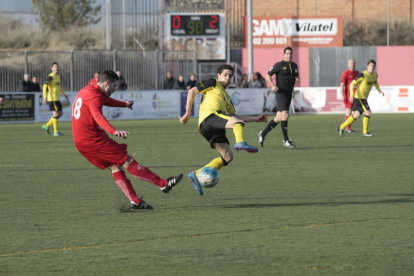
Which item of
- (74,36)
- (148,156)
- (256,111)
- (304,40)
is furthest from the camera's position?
(74,36)

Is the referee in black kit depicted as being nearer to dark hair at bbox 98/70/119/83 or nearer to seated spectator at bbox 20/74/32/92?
dark hair at bbox 98/70/119/83

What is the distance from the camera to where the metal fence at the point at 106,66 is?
3547cm

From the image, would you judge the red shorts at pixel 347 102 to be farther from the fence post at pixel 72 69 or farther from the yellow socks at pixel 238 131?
the fence post at pixel 72 69

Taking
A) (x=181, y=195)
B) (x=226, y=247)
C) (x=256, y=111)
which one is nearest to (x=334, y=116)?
(x=256, y=111)

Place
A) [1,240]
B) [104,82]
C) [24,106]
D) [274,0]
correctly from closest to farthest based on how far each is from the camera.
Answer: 1. [1,240]
2. [104,82]
3. [24,106]
4. [274,0]

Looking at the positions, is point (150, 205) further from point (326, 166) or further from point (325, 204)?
point (326, 166)

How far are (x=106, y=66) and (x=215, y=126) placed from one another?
1088 inches

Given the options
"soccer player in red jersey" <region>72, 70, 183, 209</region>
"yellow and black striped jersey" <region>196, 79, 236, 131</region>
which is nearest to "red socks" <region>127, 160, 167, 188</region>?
"soccer player in red jersey" <region>72, 70, 183, 209</region>

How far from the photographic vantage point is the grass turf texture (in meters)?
5.86

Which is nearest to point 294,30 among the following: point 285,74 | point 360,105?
point 360,105

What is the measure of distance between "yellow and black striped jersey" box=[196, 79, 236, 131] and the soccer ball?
28.3 inches

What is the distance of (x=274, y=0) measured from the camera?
49.9m

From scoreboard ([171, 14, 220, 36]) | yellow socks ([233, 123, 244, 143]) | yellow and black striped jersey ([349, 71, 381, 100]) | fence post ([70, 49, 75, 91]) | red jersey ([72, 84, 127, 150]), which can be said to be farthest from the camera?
scoreboard ([171, 14, 220, 36])

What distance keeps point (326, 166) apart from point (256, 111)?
17.5 metres
